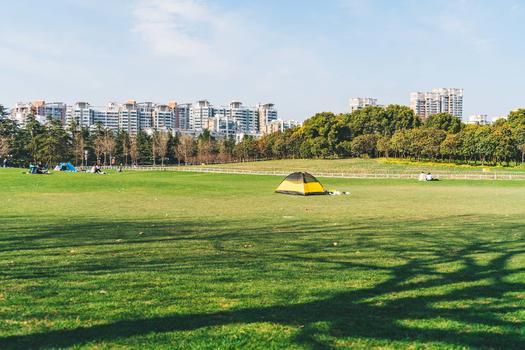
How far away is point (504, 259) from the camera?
31.3 ft

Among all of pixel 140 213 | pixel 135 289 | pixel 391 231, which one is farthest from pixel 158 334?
pixel 140 213

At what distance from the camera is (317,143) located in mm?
115812

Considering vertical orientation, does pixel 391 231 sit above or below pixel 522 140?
below

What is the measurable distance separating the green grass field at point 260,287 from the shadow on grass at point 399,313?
0.8 inches

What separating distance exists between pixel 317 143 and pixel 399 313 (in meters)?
111

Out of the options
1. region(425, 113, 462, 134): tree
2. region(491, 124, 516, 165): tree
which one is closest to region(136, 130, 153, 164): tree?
region(425, 113, 462, 134): tree

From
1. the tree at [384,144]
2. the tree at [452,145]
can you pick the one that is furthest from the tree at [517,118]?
the tree at [384,144]

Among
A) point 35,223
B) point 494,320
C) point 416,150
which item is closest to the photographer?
point 494,320

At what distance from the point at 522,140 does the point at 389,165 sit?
24.9 metres

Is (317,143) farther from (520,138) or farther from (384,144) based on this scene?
(520,138)

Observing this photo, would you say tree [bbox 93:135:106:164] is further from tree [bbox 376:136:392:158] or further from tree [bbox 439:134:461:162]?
tree [bbox 439:134:461:162]

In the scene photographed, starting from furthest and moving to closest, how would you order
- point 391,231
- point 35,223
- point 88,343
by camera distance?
1. point 35,223
2. point 391,231
3. point 88,343

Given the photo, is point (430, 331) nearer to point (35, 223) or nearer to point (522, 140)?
point (35, 223)

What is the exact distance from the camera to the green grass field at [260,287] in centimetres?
506
